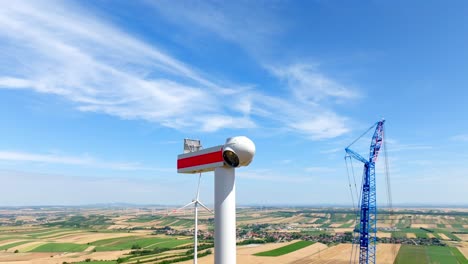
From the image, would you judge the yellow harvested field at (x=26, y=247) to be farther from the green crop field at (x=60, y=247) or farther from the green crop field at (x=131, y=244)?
the green crop field at (x=131, y=244)

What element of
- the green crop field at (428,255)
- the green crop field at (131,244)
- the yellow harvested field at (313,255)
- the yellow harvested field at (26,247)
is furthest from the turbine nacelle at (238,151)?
the yellow harvested field at (26,247)

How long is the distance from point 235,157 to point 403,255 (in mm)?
92044

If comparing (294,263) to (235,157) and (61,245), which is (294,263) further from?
(61,245)

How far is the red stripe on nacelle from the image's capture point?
23.8m

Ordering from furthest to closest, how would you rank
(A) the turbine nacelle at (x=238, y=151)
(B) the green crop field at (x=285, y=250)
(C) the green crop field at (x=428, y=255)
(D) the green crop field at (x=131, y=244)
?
(D) the green crop field at (x=131, y=244), (B) the green crop field at (x=285, y=250), (C) the green crop field at (x=428, y=255), (A) the turbine nacelle at (x=238, y=151)

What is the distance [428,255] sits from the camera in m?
97.2

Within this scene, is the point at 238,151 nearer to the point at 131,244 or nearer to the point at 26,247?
the point at 131,244

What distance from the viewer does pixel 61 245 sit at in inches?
4744

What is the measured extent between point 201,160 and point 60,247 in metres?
A: 112

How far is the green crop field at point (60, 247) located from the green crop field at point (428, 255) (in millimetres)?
95529

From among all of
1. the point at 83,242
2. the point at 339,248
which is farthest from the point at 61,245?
Answer: the point at 339,248

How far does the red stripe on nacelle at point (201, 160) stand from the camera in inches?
939

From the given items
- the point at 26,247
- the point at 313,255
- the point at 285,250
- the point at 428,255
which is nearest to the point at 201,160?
the point at 313,255

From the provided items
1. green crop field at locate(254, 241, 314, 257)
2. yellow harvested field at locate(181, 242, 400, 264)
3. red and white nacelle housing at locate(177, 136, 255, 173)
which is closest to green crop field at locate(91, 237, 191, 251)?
yellow harvested field at locate(181, 242, 400, 264)
